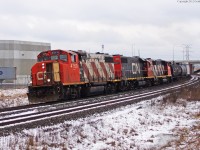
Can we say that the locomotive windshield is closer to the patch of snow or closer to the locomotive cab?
the locomotive cab

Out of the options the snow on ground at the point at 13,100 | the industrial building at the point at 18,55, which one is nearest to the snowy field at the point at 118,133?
the snow on ground at the point at 13,100

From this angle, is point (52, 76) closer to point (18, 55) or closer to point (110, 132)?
point (110, 132)

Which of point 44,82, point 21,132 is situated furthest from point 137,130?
point 44,82

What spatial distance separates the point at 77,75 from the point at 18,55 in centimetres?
6243

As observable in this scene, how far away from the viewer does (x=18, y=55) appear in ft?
280

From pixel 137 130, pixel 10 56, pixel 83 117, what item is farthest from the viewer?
pixel 10 56

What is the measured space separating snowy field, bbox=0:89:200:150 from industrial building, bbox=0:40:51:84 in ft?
226

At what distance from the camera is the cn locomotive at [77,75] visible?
23.6 meters

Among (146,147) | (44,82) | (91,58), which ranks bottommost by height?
(146,147)

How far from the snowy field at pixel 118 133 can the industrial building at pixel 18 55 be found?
68.8 m

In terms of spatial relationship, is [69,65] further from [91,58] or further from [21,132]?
[21,132]

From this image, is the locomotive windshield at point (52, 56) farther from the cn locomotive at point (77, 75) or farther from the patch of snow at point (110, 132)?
the patch of snow at point (110, 132)

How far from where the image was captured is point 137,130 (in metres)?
14.4

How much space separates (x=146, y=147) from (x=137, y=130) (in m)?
2.73
